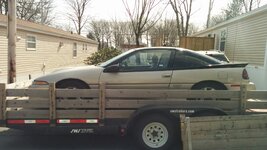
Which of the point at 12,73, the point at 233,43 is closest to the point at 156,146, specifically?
the point at 12,73

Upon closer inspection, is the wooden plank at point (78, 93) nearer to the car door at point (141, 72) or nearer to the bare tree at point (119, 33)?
the car door at point (141, 72)

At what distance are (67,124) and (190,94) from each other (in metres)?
2.15

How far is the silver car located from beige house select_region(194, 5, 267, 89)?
18.5ft

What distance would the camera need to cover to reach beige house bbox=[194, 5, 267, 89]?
1092 cm

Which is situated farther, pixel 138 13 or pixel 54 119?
pixel 138 13

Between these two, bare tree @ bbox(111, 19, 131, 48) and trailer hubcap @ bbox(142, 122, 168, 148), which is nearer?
trailer hubcap @ bbox(142, 122, 168, 148)

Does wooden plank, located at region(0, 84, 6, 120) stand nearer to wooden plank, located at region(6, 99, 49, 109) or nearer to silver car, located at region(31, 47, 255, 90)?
wooden plank, located at region(6, 99, 49, 109)

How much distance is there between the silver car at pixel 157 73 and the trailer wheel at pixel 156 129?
3.44 ft

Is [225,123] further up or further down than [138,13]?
further down

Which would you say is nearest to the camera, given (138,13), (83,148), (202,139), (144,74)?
(202,139)

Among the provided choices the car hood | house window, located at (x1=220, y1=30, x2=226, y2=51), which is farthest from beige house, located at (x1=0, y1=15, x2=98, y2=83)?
house window, located at (x1=220, y1=30, x2=226, y2=51)

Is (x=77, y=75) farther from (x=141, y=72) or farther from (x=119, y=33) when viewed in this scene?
(x=119, y=33)

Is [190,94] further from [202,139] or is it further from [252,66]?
[252,66]

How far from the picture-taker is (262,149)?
4383 mm
